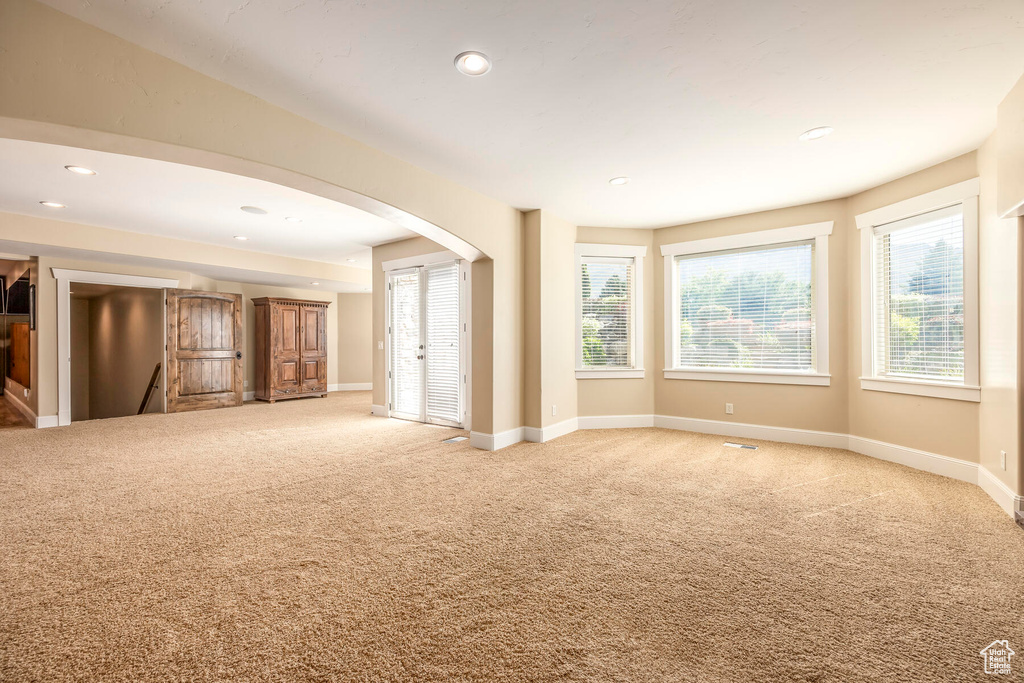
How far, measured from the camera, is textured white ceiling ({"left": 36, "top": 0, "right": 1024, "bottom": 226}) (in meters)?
2.10

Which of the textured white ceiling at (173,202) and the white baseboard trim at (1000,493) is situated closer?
the white baseboard trim at (1000,493)

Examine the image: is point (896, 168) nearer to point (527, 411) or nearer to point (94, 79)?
point (527, 411)

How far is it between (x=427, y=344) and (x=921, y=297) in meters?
5.46

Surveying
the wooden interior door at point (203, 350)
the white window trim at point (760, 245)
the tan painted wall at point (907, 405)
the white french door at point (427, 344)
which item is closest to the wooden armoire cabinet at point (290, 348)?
the wooden interior door at point (203, 350)

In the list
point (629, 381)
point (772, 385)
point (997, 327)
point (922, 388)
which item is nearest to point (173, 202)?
point (629, 381)

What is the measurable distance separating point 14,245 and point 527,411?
22.0 ft

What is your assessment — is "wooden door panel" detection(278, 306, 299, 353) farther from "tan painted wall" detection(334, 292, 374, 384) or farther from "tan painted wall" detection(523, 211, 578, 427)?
"tan painted wall" detection(523, 211, 578, 427)

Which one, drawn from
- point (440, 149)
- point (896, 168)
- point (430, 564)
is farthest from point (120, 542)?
point (896, 168)

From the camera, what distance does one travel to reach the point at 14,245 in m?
5.65

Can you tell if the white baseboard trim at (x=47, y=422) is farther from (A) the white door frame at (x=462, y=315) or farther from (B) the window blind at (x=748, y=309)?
(B) the window blind at (x=748, y=309)

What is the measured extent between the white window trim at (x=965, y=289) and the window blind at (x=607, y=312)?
247 centimetres

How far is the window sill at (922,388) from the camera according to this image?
146 inches

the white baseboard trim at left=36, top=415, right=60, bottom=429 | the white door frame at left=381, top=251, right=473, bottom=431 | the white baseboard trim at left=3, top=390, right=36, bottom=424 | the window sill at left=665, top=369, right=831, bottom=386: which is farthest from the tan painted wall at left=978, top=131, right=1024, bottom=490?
the white baseboard trim at left=3, top=390, right=36, bottom=424

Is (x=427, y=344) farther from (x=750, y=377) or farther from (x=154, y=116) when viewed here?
(x=154, y=116)
